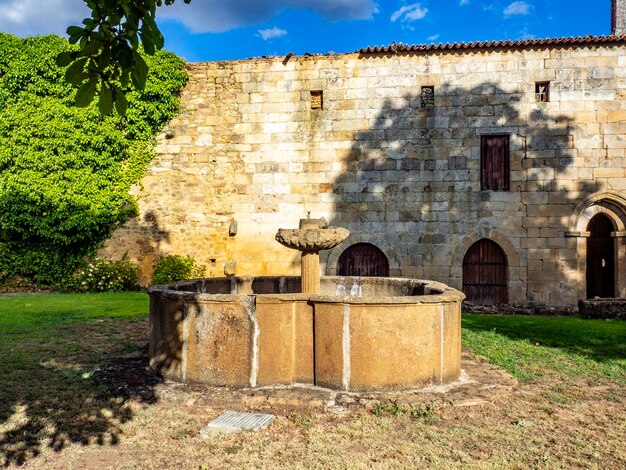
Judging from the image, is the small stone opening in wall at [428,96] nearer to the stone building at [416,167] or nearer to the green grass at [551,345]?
the stone building at [416,167]

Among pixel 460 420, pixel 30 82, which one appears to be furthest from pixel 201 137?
pixel 460 420

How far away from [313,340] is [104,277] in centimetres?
1064

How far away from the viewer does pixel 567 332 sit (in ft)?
29.8

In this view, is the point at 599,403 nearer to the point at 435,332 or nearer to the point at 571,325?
the point at 435,332

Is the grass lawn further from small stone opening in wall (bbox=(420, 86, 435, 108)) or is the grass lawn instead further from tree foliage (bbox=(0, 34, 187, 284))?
small stone opening in wall (bbox=(420, 86, 435, 108))

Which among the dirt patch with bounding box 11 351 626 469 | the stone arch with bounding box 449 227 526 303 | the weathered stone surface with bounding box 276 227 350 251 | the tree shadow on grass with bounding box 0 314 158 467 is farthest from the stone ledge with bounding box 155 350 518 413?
the stone arch with bounding box 449 227 526 303

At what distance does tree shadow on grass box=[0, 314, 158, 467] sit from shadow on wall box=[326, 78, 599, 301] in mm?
7648

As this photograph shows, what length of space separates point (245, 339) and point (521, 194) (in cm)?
1047

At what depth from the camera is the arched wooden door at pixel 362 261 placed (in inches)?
554

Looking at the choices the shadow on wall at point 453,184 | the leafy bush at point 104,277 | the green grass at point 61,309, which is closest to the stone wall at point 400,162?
the shadow on wall at point 453,184

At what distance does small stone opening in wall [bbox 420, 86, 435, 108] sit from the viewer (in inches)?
549

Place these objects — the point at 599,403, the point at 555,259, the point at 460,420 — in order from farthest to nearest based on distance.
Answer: the point at 555,259
the point at 599,403
the point at 460,420

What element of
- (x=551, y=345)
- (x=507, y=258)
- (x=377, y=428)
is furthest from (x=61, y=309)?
(x=507, y=258)

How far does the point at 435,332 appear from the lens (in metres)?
5.48
